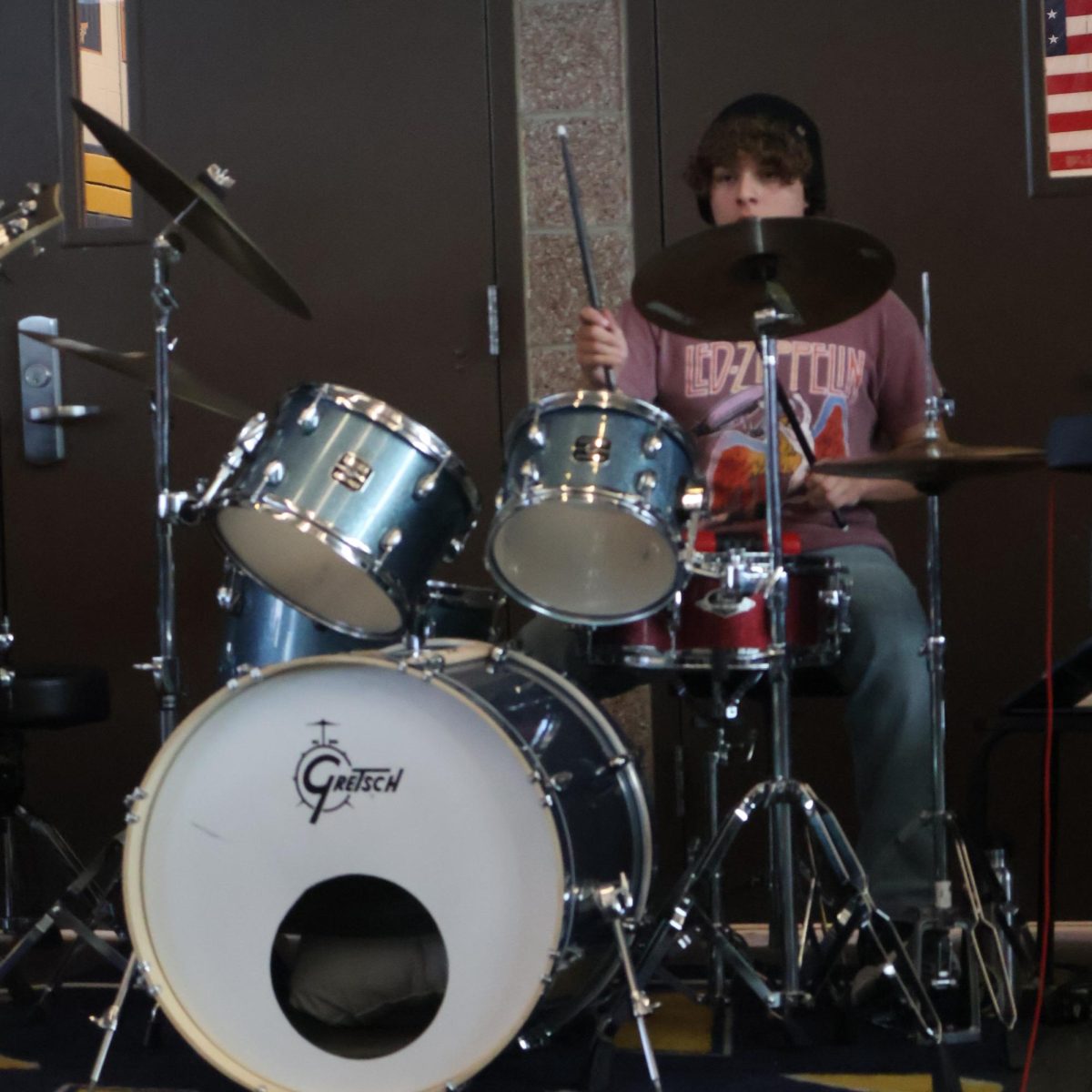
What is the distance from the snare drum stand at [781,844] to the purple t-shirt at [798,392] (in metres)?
0.52

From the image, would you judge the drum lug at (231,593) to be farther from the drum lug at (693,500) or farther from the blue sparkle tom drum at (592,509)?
the drum lug at (693,500)

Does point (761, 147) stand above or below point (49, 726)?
above

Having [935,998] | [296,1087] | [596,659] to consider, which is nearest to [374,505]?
Answer: [596,659]

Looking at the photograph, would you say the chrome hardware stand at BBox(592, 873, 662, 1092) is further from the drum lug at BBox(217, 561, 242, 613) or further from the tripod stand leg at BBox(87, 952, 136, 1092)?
the drum lug at BBox(217, 561, 242, 613)

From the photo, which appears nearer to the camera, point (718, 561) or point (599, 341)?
point (718, 561)

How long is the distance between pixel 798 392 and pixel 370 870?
1210mm

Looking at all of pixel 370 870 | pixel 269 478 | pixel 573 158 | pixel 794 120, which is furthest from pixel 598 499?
pixel 573 158

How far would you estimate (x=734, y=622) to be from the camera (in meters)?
2.06

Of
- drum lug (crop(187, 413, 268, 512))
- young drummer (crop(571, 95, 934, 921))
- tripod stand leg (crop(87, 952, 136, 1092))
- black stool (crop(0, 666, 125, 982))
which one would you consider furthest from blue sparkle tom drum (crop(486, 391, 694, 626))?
black stool (crop(0, 666, 125, 982))

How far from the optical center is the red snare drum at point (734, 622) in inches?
79.3

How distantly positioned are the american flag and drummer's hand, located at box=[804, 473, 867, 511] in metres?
1.03

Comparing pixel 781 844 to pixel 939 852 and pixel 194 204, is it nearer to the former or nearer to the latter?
pixel 939 852

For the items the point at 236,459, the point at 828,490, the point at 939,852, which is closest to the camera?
the point at 236,459

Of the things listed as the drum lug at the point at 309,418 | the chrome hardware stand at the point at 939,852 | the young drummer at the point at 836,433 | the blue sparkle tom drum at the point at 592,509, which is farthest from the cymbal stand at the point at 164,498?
the chrome hardware stand at the point at 939,852
